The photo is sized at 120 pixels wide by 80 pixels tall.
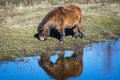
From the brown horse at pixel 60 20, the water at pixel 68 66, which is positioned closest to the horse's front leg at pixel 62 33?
the brown horse at pixel 60 20

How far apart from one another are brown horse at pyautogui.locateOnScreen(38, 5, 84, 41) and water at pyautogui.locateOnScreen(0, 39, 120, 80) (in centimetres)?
164

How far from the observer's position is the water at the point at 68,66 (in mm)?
12289

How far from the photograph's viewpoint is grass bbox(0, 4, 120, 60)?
15.9 meters

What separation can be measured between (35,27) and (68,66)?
741cm

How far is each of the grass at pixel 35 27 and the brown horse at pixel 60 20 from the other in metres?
0.56

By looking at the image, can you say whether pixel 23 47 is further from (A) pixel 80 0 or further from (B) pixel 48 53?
(A) pixel 80 0

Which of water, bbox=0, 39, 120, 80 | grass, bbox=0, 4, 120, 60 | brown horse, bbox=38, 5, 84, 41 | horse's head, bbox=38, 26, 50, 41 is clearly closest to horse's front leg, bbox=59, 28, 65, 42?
brown horse, bbox=38, 5, 84, 41

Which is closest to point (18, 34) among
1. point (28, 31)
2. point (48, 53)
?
point (28, 31)

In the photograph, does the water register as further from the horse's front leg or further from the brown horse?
the brown horse

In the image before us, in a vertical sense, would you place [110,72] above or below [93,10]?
above

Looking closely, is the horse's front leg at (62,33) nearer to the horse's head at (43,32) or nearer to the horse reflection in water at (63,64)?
the horse's head at (43,32)

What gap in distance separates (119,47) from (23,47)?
4549mm

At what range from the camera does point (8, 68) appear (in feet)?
43.6

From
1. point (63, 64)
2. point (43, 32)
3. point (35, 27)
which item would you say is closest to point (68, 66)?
point (63, 64)
